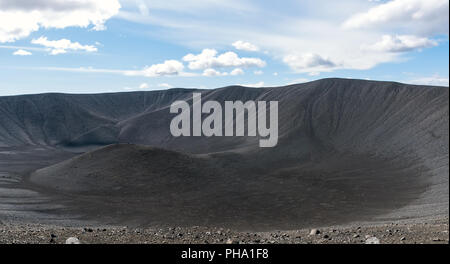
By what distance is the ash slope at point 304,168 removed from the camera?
29.8 metres

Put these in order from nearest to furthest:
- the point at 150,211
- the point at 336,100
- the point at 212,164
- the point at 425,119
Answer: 1. the point at 150,211
2. the point at 212,164
3. the point at 425,119
4. the point at 336,100

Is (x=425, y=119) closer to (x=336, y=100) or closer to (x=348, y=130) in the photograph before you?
(x=348, y=130)

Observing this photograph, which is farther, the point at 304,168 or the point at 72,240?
the point at 304,168

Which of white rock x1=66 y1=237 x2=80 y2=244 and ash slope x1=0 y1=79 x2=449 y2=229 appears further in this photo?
ash slope x1=0 y1=79 x2=449 y2=229

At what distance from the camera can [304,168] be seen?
4822cm

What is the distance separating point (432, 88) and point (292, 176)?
35142 millimetres

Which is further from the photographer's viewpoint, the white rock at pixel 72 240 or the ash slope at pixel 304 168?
the ash slope at pixel 304 168

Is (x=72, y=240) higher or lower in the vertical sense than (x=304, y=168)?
higher

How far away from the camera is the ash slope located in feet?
97.9

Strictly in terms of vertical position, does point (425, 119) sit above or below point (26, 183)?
above

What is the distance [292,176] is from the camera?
43.9 m
